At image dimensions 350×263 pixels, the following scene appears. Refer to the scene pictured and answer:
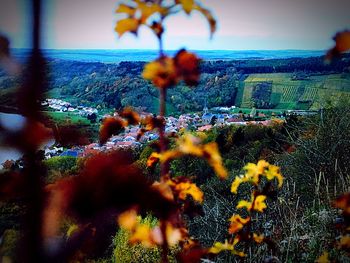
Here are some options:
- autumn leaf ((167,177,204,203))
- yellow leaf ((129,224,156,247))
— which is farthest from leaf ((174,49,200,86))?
yellow leaf ((129,224,156,247))

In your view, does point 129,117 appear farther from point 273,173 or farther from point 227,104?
point 227,104

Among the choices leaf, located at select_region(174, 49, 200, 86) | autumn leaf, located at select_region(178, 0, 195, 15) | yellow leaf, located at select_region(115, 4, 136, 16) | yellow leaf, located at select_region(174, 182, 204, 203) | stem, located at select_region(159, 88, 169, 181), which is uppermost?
autumn leaf, located at select_region(178, 0, 195, 15)

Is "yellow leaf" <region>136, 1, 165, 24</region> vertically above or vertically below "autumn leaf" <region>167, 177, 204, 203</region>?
above

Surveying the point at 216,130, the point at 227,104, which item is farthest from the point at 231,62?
the point at 216,130

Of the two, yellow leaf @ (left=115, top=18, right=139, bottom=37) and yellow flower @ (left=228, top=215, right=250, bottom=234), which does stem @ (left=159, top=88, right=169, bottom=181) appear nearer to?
yellow leaf @ (left=115, top=18, right=139, bottom=37)

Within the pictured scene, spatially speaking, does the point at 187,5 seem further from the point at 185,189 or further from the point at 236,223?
the point at 236,223

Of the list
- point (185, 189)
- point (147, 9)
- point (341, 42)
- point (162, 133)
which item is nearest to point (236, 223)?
point (185, 189)
